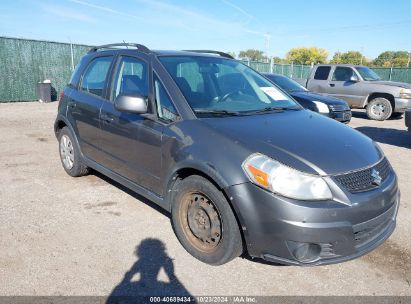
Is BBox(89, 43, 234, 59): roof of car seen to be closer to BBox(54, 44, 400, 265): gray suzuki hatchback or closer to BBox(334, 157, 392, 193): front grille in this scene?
BBox(54, 44, 400, 265): gray suzuki hatchback

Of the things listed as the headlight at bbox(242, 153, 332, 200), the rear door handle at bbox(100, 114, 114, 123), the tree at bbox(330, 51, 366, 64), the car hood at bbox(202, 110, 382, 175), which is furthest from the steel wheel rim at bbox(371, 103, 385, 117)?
the tree at bbox(330, 51, 366, 64)

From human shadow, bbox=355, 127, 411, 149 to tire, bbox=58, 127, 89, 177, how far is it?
Answer: 6.91 m

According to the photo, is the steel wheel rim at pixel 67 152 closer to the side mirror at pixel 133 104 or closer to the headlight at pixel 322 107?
the side mirror at pixel 133 104

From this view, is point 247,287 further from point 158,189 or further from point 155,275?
point 158,189

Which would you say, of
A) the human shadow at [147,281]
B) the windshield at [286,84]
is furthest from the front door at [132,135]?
the windshield at [286,84]

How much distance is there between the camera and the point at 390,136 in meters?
9.14

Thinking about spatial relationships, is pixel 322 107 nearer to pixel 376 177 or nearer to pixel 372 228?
pixel 376 177

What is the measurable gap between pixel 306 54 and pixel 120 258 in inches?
4153

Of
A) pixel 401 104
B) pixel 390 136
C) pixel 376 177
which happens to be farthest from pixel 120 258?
pixel 401 104

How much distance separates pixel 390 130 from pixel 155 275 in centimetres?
941

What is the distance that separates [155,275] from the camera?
9.30ft

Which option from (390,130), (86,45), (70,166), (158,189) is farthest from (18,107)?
(390,130)

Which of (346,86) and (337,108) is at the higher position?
(346,86)

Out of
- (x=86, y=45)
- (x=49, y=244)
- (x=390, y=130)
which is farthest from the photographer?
(x=86, y=45)
